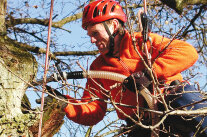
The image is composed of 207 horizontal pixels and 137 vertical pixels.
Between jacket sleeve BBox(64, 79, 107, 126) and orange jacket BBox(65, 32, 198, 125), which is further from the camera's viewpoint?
jacket sleeve BBox(64, 79, 107, 126)

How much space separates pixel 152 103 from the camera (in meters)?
2.98

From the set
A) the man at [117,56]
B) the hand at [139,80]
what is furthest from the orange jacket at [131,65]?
the hand at [139,80]

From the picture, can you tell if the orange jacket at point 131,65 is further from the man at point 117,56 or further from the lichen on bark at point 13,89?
the lichen on bark at point 13,89

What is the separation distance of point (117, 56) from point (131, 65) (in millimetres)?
285

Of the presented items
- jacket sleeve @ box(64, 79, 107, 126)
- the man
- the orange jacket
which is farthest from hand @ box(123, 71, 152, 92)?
jacket sleeve @ box(64, 79, 107, 126)

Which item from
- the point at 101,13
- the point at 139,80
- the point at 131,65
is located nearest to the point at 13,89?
the point at 139,80

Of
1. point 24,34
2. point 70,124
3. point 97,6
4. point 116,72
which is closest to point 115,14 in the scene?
point 97,6

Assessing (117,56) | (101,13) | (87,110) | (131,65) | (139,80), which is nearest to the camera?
(139,80)

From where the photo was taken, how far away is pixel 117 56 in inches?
142

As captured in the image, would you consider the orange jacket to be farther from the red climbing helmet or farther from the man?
the red climbing helmet

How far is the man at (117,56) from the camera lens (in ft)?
10.2

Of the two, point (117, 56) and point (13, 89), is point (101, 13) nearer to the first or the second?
point (117, 56)

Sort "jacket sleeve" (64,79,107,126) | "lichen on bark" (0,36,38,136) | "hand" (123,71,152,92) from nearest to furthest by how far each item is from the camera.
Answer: "lichen on bark" (0,36,38,136) < "hand" (123,71,152,92) < "jacket sleeve" (64,79,107,126)

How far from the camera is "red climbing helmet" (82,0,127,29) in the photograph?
3.73 m
